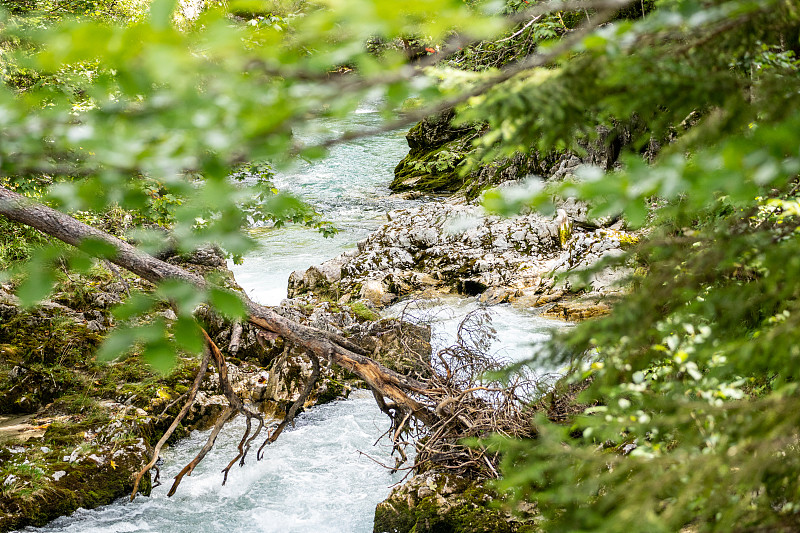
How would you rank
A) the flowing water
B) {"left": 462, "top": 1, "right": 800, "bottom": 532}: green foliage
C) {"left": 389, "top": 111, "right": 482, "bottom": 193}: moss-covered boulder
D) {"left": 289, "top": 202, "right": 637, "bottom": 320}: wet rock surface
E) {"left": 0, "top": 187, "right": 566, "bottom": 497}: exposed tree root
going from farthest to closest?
{"left": 389, "top": 111, "right": 482, "bottom": 193}: moss-covered boulder < {"left": 289, "top": 202, "right": 637, "bottom": 320}: wet rock surface < the flowing water < {"left": 0, "top": 187, "right": 566, "bottom": 497}: exposed tree root < {"left": 462, "top": 1, "right": 800, "bottom": 532}: green foliage

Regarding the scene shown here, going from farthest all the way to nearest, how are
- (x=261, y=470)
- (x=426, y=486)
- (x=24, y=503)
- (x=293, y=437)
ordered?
(x=293, y=437), (x=261, y=470), (x=24, y=503), (x=426, y=486)

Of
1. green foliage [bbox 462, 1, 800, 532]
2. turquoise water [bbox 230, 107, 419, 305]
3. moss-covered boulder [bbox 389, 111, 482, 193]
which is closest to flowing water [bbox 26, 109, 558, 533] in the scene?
green foliage [bbox 462, 1, 800, 532]

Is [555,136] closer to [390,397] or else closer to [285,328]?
[390,397]

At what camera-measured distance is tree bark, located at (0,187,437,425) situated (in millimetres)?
4152

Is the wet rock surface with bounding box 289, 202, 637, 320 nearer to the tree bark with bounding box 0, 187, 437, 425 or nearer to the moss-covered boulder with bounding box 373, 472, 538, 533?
the tree bark with bounding box 0, 187, 437, 425

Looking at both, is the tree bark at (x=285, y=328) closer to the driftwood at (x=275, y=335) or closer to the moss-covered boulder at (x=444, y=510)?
the driftwood at (x=275, y=335)

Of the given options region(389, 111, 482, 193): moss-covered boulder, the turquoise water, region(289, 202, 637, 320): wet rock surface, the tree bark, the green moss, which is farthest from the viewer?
region(389, 111, 482, 193): moss-covered boulder

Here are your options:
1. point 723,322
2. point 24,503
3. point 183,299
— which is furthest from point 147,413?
point 723,322

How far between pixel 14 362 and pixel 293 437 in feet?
11.6

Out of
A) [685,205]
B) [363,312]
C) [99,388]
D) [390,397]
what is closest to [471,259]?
[363,312]

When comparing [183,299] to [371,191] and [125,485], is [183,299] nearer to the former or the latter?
[125,485]

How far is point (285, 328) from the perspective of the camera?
4.78 metres

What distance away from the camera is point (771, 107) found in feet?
4.75

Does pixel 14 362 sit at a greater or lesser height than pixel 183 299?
lesser
